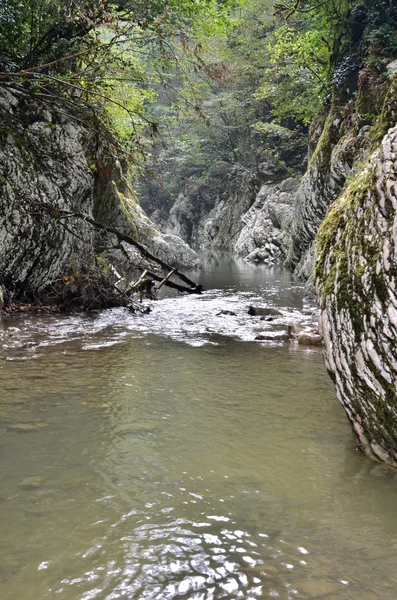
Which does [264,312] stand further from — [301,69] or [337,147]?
[301,69]

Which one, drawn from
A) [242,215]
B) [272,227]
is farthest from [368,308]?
[242,215]

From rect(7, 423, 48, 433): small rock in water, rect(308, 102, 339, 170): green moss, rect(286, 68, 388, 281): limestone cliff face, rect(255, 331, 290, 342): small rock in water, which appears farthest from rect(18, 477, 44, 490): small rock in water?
rect(308, 102, 339, 170): green moss

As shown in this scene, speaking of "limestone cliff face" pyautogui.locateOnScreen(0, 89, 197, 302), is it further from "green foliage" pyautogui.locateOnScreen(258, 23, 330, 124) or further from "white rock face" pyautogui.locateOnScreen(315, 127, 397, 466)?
"green foliage" pyautogui.locateOnScreen(258, 23, 330, 124)

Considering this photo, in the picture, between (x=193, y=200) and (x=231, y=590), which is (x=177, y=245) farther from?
(x=193, y=200)

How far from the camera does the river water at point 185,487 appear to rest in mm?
1821

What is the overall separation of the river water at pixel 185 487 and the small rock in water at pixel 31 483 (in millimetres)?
21

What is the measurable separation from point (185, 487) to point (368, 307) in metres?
1.46

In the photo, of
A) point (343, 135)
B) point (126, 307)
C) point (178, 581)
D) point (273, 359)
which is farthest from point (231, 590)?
point (343, 135)

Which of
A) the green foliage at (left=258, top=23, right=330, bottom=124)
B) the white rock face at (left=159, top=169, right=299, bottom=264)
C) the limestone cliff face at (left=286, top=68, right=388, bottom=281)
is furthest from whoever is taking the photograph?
the white rock face at (left=159, top=169, right=299, bottom=264)

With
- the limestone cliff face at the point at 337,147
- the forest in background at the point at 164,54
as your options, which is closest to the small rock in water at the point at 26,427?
the forest in background at the point at 164,54

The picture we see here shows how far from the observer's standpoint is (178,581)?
181cm

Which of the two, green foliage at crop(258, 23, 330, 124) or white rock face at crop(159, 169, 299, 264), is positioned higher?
green foliage at crop(258, 23, 330, 124)

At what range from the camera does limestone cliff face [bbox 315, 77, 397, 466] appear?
2580 mm

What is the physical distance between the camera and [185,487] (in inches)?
101
